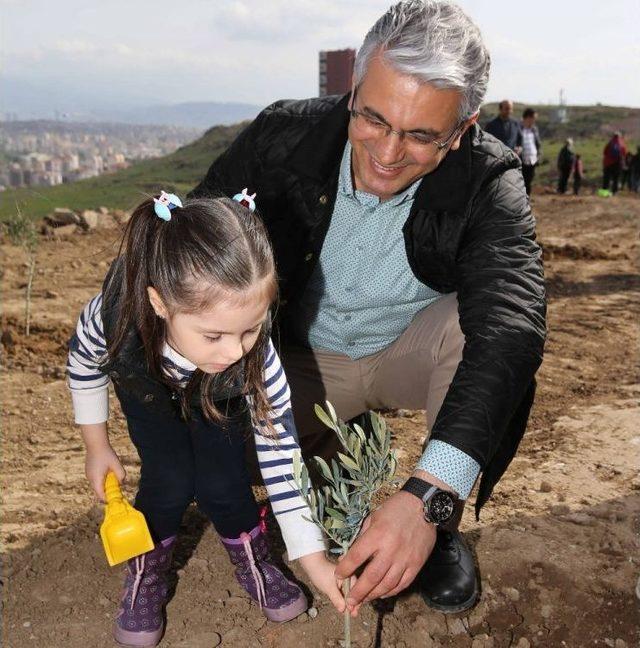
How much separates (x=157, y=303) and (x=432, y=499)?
3.25 ft

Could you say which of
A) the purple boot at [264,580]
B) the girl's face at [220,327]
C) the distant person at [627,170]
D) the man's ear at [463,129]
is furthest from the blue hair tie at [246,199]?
the distant person at [627,170]

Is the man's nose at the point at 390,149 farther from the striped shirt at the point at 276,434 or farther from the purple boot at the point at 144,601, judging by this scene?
the purple boot at the point at 144,601

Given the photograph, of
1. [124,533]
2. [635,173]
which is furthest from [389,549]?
[635,173]

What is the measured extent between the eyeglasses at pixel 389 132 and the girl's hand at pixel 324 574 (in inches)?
54.3

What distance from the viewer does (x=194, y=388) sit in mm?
2408

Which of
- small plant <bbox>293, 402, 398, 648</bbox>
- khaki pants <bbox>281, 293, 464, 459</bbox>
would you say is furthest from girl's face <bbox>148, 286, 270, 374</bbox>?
khaki pants <bbox>281, 293, 464, 459</bbox>

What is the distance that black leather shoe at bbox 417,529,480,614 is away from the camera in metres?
2.62

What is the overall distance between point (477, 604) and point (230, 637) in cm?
91

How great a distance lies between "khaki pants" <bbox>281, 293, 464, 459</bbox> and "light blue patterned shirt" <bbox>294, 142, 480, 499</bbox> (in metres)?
0.07

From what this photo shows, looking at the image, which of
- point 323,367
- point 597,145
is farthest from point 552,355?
point 597,145

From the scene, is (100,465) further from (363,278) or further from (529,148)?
(529,148)

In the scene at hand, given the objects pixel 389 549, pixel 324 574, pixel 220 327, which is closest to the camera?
pixel 389 549

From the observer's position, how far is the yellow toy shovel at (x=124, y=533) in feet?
7.68

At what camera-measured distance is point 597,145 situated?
134 feet
